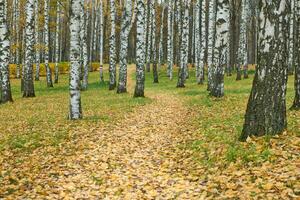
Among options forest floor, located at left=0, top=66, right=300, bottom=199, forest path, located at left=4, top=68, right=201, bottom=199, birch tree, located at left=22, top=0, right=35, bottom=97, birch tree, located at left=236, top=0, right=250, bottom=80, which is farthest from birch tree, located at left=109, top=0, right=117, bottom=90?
forest path, located at left=4, top=68, right=201, bottom=199

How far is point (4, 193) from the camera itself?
706cm

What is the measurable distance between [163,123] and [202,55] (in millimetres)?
16675

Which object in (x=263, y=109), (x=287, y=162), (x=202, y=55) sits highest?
(x=202, y=55)

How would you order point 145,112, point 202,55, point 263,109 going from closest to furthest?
point 263,109
point 145,112
point 202,55

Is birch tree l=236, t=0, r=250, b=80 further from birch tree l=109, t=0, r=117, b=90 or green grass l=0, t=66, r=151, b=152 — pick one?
green grass l=0, t=66, r=151, b=152

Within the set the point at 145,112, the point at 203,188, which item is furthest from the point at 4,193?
the point at 145,112

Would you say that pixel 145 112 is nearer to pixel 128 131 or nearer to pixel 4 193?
pixel 128 131

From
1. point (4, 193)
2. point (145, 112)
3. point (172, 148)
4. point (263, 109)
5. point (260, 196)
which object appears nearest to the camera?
point (260, 196)

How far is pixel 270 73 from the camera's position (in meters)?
8.41

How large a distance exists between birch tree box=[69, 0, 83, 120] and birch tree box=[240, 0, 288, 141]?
293 inches

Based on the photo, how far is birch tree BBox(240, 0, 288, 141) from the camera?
832 cm

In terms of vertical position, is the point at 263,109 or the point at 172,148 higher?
the point at 263,109

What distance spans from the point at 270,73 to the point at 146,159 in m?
3.56

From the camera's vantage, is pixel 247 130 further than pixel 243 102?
No
